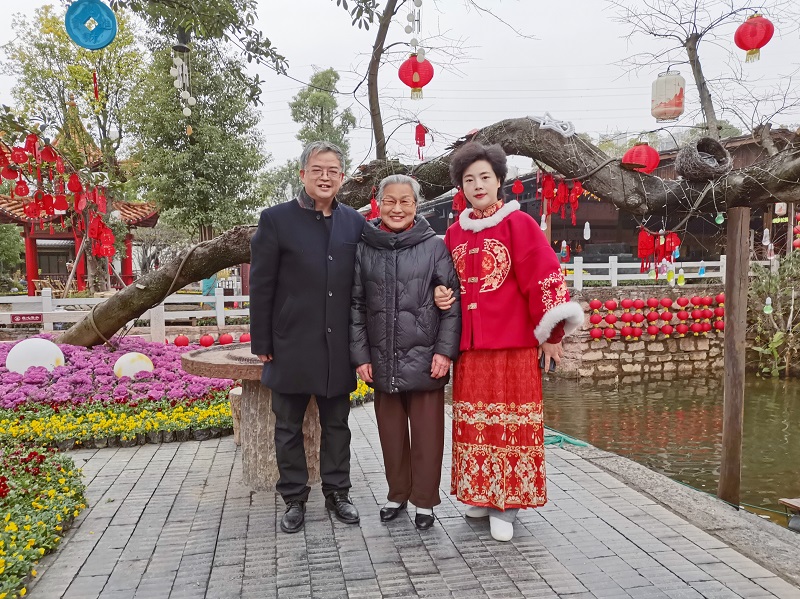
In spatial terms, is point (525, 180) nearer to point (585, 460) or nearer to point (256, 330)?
point (585, 460)

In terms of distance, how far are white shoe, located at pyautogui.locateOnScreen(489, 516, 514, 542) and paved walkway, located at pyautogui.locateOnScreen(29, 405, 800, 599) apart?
0.05 m

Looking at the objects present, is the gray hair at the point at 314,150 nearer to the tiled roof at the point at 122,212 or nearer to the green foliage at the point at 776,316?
the green foliage at the point at 776,316

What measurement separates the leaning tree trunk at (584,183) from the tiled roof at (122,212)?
43.0ft

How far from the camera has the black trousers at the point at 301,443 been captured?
329cm

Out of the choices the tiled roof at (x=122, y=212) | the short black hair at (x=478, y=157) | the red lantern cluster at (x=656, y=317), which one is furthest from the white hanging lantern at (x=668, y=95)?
the tiled roof at (x=122, y=212)

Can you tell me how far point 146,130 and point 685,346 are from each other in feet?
47.4

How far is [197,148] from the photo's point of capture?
15031 millimetres

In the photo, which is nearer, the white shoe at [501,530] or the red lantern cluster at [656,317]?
the white shoe at [501,530]

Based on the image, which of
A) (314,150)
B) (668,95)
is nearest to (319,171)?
(314,150)

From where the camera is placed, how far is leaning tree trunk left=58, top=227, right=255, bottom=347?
605 cm

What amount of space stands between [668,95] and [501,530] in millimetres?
5665

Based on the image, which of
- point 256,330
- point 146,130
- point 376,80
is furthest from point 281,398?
point 146,130

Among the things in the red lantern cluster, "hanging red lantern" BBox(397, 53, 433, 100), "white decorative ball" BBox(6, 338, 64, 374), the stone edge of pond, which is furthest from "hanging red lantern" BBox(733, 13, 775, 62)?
the red lantern cluster

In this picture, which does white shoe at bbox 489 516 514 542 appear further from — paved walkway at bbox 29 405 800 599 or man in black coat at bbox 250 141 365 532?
man in black coat at bbox 250 141 365 532
